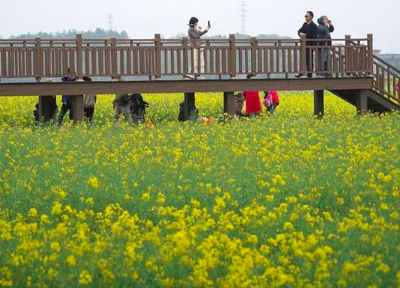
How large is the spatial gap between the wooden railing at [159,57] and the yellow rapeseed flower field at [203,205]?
2.86m

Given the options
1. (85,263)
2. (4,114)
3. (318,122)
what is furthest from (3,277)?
(4,114)

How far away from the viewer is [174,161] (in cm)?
1827

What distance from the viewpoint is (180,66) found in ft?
95.0

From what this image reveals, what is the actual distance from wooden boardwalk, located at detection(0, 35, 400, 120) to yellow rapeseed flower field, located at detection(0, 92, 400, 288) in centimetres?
265

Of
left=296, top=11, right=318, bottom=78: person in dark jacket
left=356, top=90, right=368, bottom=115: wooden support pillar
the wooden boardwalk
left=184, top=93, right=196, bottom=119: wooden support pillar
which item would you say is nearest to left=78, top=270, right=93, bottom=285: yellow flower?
the wooden boardwalk

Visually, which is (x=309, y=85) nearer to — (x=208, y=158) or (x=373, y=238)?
(x=208, y=158)

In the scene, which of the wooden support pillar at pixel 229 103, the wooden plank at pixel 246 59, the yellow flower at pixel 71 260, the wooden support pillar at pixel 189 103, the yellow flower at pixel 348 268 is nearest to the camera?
the yellow flower at pixel 348 268

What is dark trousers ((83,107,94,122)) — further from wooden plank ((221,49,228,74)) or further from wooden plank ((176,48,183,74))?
wooden plank ((221,49,228,74))

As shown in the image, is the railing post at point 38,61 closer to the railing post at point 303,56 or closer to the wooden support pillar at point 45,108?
the wooden support pillar at point 45,108

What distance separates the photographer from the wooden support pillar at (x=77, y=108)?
92.6 feet

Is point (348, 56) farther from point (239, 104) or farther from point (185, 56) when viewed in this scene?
point (185, 56)

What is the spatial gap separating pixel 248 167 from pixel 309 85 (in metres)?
13.9

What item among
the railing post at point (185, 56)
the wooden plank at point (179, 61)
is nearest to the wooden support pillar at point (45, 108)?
the wooden plank at point (179, 61)

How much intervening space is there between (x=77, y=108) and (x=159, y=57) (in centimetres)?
256
